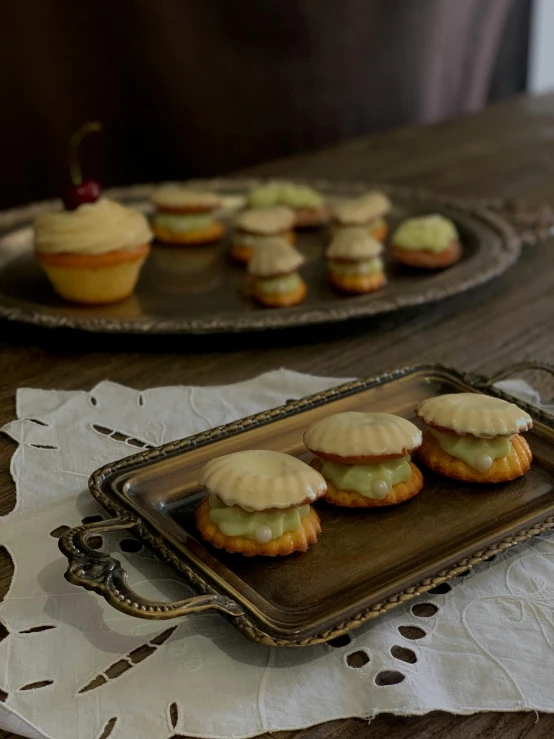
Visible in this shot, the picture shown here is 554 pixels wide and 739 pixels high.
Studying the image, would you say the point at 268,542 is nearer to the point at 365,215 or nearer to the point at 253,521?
the point at 253,521

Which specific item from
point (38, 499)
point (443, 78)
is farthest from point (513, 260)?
point (443, 78)

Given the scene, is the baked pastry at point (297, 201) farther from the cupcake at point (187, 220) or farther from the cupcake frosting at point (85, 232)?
the cupcake frosting at point (85, 232)

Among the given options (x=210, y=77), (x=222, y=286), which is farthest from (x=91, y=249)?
(x=210, y=77)

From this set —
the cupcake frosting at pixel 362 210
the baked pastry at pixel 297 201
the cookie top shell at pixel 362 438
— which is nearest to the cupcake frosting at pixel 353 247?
the cupcake frosting at pixel 362 210

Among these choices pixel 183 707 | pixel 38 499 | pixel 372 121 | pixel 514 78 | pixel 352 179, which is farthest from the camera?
pixel 514 78

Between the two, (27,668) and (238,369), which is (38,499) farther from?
(238,369)
